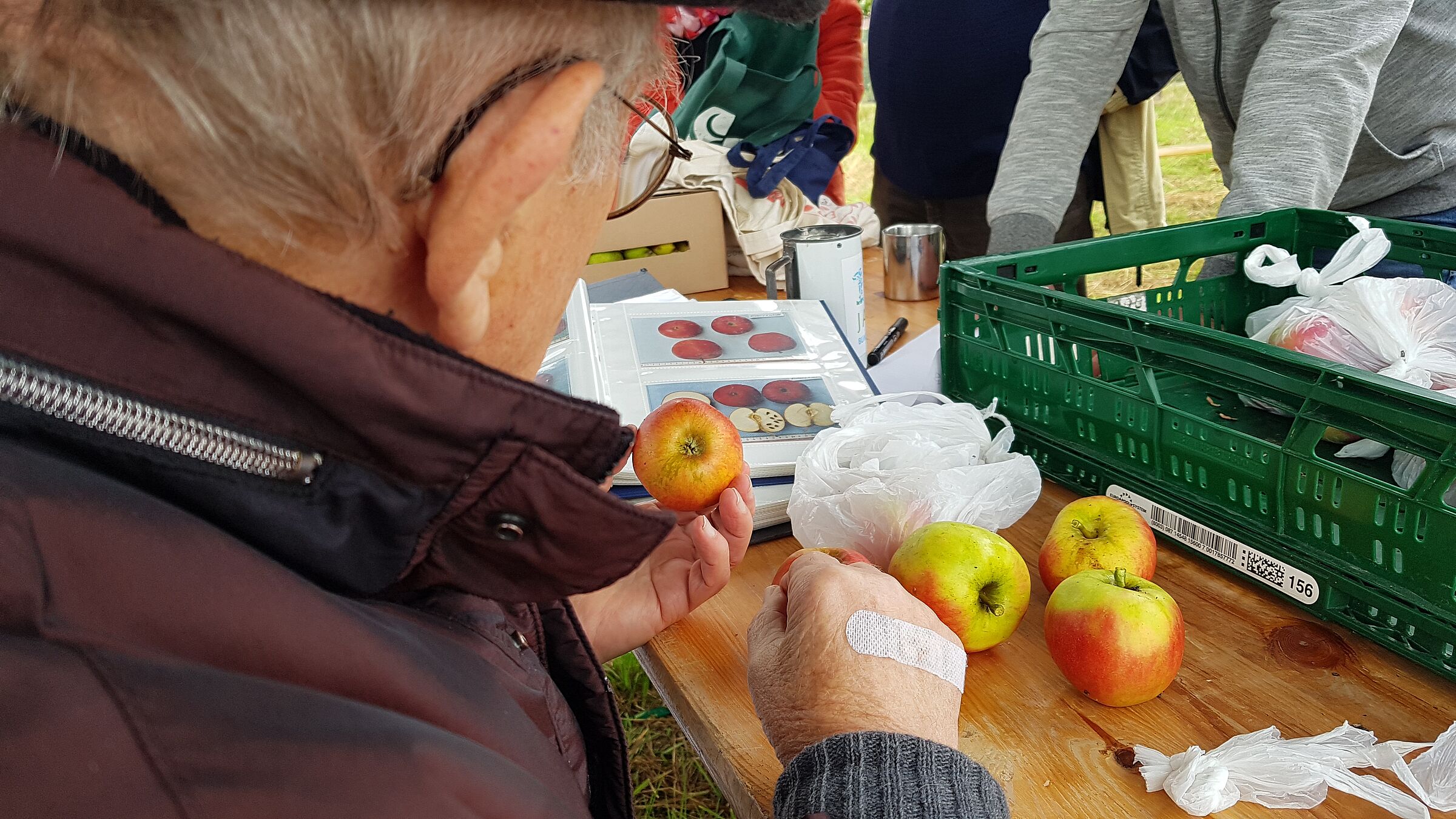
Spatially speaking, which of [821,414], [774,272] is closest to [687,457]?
[821,414]

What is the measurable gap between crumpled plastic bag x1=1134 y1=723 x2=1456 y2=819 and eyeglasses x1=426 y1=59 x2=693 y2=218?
665 millimetres

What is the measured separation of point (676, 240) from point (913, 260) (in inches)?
24.3

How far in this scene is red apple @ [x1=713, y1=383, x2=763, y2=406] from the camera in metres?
1.42

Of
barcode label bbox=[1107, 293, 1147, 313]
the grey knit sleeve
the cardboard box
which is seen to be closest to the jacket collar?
the grey knit sleeve

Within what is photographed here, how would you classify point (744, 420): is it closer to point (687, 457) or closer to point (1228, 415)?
point (687, 457)

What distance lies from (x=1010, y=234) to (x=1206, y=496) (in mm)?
1105

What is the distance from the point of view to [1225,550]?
40.6 inches

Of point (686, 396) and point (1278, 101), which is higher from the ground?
point (1278, 101)

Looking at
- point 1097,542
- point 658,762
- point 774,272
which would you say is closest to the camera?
point 1097,542

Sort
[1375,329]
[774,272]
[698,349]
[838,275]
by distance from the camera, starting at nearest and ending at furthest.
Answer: [1375,329]
[698,349]
[838,275]
[774,272]

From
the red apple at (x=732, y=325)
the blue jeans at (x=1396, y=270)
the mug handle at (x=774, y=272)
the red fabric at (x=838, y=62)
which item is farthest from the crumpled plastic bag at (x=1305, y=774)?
the red fabric at (x=838, y=62)

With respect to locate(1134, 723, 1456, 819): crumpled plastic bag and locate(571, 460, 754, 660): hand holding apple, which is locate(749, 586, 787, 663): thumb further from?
locate(1134, 723, 1456, 819): crumpled plastic bag

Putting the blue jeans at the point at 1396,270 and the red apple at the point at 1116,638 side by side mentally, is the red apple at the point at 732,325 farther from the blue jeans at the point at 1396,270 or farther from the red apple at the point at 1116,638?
the blue jeans at the point at 1396,270

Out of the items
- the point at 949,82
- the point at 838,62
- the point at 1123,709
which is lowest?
the point at 1123,709
